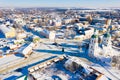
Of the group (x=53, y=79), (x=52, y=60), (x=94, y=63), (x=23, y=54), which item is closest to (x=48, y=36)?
(x=23, y=54)

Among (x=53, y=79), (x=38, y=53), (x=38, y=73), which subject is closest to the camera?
(x=53, y=79)

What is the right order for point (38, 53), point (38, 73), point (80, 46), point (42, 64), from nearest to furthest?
point (38, 73) → point (42, 64) → point (38, 53) → point (80, 46)

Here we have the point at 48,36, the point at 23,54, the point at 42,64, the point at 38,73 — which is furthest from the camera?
the point at 48,36

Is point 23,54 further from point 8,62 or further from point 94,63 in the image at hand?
point 94,63

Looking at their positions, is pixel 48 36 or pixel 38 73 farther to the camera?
pixel 48 36

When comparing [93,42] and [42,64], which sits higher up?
[93,42]

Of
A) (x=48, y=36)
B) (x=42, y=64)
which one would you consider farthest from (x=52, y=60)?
(x=48, y=36)

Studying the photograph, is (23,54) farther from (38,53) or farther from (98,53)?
(98,53)

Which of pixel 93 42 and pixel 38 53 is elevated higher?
pixel 93 42

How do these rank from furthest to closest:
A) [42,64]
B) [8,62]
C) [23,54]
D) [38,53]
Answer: [38,53] → [23,54] → [8,62] → [42,64]
